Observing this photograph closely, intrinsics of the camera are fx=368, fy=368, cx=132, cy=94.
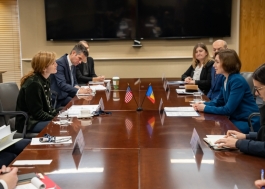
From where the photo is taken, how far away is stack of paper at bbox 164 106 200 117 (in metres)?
3.02

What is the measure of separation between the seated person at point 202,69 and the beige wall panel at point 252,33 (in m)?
1.74

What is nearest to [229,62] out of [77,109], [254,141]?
[254,141]

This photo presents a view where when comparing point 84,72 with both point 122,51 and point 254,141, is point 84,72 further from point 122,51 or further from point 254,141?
point 254,141

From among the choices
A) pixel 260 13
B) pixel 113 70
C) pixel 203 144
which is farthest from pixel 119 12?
pixel 203 144

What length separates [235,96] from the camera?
3055 mm

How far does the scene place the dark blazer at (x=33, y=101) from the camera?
3.30 meters

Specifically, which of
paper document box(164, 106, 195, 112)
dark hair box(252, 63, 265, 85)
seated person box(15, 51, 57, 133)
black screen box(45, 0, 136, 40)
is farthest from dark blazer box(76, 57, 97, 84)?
dark hair box(252, 63, 265, 85)

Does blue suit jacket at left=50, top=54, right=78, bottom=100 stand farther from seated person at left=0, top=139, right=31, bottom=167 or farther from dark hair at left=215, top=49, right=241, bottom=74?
dark hair at left=215, top=49, right=241, bottom=74

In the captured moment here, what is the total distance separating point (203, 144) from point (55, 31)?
16.8ft

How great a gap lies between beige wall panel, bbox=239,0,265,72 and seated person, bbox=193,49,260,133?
3715 mm

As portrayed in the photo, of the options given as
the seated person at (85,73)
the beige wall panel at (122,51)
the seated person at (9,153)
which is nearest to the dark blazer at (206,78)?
the seated person at (85,73)

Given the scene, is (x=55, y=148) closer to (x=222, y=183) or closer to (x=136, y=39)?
(x=222, y=183)

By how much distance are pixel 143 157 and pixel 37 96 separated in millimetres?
1666

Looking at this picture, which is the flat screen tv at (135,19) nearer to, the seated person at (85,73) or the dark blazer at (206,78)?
the seated person at (85,73)
